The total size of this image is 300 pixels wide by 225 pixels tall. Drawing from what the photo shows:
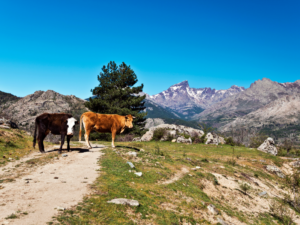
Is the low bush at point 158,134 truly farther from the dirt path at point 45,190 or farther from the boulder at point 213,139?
the dirt path at point 45,190

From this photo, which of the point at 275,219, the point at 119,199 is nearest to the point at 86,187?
the point at 119,199

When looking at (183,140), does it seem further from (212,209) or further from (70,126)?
(212,209)

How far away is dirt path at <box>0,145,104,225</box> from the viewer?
5984 mm

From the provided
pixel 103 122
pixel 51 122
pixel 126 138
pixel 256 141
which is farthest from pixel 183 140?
pixel 51 122

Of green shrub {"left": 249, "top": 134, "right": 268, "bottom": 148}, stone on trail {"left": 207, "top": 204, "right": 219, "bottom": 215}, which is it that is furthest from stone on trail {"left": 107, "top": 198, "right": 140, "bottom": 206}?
green shrub {"left": 249, "top": 134, "right": 268, "bottom": 148}

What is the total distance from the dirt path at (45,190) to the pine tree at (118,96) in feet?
110

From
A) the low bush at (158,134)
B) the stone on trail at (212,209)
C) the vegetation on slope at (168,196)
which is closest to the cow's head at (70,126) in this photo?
the vegetation on slope at (168,196)

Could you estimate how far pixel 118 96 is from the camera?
49.9m

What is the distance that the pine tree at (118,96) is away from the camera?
46.9m

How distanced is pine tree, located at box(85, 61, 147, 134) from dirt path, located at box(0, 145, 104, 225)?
3357cm

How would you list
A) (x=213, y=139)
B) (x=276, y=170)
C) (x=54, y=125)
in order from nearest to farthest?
1. (x=54, y=125)
2. (x=276, y=170)
3. (x=213, y=139)

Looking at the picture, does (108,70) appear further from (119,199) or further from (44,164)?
(119,199)

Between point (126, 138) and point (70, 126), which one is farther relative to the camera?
point (126, 138)

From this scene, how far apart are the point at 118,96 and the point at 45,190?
42.7m
